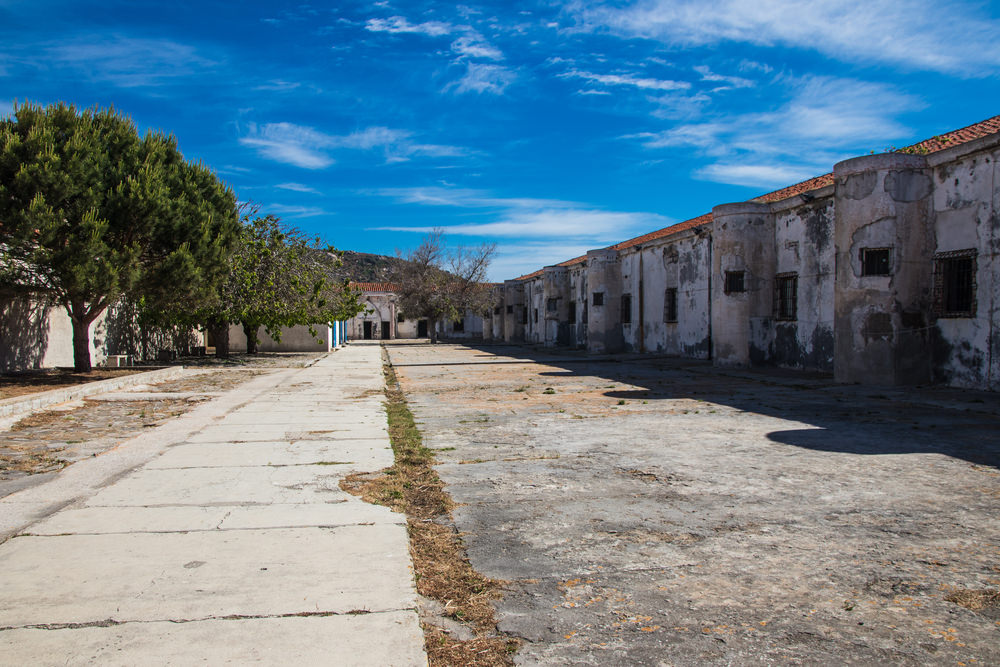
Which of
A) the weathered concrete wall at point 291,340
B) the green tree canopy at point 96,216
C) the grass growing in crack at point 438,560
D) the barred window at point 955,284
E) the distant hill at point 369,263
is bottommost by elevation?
the grass growing in crack at point 438,560

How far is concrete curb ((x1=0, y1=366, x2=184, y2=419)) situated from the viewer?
30.2 ft

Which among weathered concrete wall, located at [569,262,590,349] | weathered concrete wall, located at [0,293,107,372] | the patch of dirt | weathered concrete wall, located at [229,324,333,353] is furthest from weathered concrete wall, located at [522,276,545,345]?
the patch of dirt

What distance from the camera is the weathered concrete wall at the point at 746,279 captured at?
1773 centimetres

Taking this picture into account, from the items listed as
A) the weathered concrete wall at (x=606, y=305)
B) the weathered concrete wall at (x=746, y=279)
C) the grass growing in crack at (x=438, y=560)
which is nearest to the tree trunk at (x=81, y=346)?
the grass growing in crack at (x=438, y=560)

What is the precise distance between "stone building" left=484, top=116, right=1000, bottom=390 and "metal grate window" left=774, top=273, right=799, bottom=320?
0.11ft

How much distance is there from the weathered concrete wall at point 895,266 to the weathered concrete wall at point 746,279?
16.2 feet

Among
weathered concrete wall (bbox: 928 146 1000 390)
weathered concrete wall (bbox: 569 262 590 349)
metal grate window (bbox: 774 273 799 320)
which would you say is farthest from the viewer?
weathered concrete wall (bbox: 569 262 590 349)

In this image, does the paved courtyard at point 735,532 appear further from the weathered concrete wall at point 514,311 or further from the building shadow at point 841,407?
the weathered concrete wall at point 514,311

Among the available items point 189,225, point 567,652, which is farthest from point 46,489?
point 189,225

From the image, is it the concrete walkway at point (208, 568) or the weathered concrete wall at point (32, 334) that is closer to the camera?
the concrete walkway at point (208, 568)

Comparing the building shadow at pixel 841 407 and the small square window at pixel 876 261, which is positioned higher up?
the small square window at pixel 876 261

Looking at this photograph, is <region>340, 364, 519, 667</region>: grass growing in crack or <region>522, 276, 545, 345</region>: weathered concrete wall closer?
<region>340, 364, 519, 667</region>: grass growing in crack

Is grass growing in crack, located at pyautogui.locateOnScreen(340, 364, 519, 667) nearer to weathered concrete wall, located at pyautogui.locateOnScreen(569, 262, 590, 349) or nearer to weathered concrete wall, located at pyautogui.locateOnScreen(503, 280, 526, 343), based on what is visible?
weathered concrete wall, located at pyautogui.locateOnScreen(569, 262, 590, 349)

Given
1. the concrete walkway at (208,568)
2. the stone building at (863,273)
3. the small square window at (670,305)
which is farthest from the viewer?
the small square window at (670,305)
